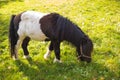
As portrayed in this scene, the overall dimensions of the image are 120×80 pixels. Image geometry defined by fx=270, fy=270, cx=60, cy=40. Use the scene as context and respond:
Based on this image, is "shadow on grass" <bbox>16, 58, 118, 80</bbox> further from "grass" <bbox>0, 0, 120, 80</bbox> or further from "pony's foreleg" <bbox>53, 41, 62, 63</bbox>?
"pony's foreleg" <bbox>53, 41, 62, 63</bbox>

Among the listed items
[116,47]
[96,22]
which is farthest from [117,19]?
[116,47]

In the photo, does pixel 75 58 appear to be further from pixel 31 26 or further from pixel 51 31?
pixel 31 26

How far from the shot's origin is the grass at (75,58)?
8.30 metres

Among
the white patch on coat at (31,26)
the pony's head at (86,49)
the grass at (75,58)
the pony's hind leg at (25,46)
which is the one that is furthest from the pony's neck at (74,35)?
the pony's hind leg at (25,46)

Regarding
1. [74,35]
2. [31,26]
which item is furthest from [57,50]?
[31,26]

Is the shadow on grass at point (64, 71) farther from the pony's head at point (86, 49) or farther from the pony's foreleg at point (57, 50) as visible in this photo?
the pony's head at point (86, 49)

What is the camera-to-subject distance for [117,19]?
13.6m

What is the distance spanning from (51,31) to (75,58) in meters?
1.58

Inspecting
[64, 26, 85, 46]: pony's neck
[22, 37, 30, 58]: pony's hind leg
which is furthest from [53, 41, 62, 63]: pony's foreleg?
[22, 37, 30, 58]: pony's hind leg

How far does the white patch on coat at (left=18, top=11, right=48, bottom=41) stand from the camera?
852cm

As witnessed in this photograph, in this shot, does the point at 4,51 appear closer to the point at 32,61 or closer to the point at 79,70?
the point at 32,61

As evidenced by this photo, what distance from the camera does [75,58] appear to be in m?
9.31

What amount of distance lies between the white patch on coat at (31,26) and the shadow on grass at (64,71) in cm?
98

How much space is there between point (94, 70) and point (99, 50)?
1663mm
